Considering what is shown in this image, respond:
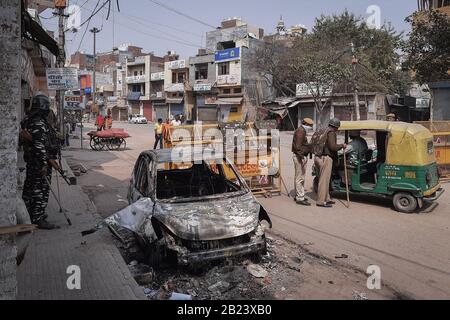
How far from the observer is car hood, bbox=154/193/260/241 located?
467 cm

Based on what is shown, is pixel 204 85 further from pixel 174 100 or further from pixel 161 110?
pixel 161 110

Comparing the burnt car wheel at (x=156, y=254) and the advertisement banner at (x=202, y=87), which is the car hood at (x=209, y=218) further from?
the advertisement banner at (x=202, y=87)

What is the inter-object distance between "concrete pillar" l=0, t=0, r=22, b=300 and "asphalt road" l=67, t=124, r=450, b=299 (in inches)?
152

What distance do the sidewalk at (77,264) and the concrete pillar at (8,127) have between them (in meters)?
1.18

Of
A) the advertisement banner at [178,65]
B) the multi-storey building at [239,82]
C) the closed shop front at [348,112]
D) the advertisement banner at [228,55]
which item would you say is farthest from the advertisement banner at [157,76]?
the closed shop front at [348,112]

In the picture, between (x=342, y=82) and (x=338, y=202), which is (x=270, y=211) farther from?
(x=342, y=82)

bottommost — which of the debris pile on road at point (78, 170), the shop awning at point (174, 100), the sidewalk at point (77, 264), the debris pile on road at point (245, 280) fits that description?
the debris pile on road at point (245, 280)

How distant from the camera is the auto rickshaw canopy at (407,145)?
7773 mm

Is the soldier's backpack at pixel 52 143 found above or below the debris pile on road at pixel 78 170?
above

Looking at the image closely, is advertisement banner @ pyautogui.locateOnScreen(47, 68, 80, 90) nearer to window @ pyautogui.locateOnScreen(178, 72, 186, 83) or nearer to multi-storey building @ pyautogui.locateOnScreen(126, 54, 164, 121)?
window @ pyautogui.locateOnScreen(178, 72, 186, 83)

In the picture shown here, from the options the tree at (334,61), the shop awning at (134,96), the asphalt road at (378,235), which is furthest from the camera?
the shop awning at (134,96)

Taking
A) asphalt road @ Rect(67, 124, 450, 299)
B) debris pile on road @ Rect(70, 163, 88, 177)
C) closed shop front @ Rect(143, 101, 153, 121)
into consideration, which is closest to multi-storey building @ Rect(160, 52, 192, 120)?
closed shop front @ Rect(143, 101, 153, 121)

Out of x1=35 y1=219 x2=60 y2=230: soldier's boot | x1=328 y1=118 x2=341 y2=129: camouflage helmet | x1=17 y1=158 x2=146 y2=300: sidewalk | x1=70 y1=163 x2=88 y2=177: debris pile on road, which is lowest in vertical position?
x1=17 y1=158 x2=146 y2=300: sidewalk
